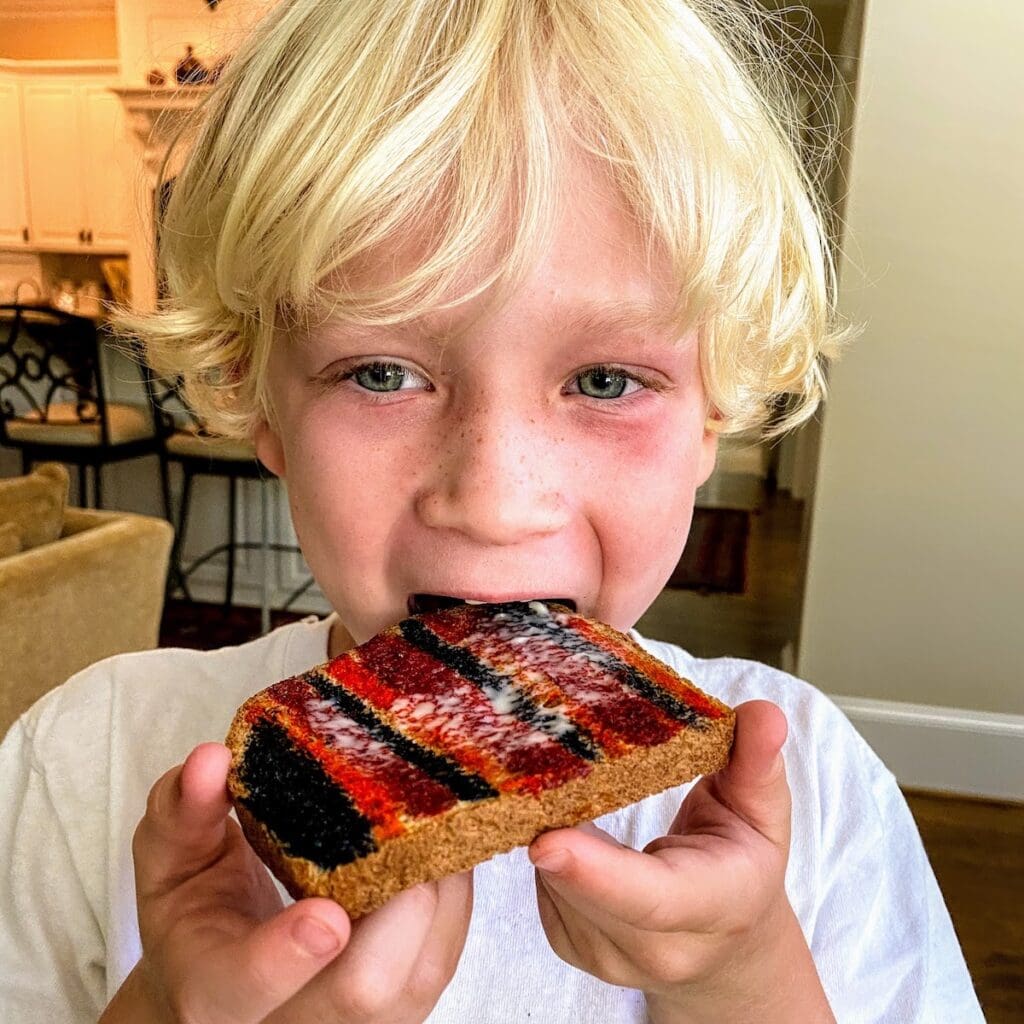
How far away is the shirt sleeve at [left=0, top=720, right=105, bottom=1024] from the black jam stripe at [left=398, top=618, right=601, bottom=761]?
45cm

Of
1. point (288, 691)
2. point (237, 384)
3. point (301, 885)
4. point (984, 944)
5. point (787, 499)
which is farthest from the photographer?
point (787, 499)

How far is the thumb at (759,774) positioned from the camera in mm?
573

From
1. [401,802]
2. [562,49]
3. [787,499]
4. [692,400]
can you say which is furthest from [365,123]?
[787,499]

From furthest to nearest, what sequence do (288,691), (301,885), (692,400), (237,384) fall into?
1. (237,384)
2. (692,400)
3. (288,691)
4. (301,885)

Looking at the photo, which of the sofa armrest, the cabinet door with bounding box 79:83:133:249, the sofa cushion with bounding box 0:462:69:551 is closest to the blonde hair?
the sofa armrest

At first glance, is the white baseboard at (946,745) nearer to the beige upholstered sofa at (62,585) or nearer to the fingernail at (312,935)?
the beige upholstered sofa at (62,585)

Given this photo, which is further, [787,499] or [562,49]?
[787,499]

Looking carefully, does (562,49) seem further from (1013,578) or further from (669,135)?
(1013,578)

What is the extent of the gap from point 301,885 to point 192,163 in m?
0.63

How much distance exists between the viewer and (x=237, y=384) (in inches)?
35.4

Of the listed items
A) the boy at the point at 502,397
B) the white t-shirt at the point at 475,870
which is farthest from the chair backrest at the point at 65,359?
the boy at the point at 502,397

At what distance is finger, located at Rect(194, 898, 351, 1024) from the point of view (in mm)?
438

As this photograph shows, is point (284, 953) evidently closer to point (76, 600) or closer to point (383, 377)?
point (383, 377)

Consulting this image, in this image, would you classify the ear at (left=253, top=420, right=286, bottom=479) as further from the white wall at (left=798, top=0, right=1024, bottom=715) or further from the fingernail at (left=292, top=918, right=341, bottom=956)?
the white wall at (left=798, top=0, right=1024, bottom=715)
